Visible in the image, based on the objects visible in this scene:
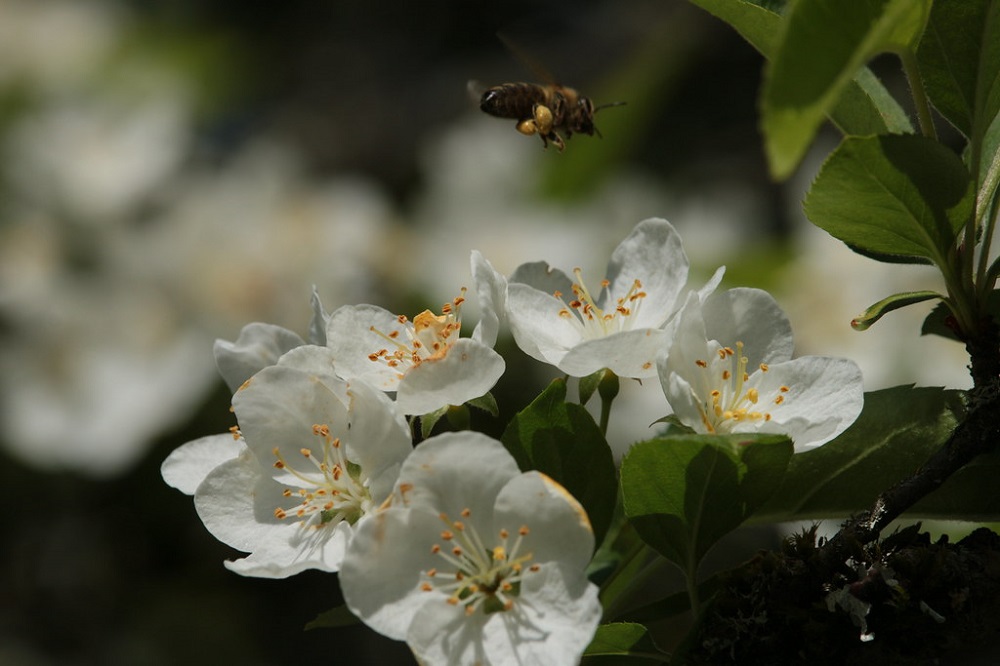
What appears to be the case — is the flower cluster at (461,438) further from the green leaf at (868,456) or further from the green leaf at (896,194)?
the green leaf at (896,194)

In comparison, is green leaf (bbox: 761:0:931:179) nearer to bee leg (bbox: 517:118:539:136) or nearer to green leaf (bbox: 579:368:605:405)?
green leaf (bbox: 579:368:605:405)

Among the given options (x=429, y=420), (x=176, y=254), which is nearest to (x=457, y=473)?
(x=429, y=420)

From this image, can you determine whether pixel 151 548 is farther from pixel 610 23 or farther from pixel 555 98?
pixel 610 23

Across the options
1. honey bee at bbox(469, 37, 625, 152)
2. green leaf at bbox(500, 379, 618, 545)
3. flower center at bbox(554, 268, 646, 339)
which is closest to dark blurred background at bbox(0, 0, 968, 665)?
honey bee at bbox(469, 37, 625, 152)

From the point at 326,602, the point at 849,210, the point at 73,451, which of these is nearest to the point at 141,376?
the point at 73,451

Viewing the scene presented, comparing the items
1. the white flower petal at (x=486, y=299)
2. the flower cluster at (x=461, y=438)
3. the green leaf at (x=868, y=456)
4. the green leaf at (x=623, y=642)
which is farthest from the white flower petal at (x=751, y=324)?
the green leaf at (x=623, y=642)
